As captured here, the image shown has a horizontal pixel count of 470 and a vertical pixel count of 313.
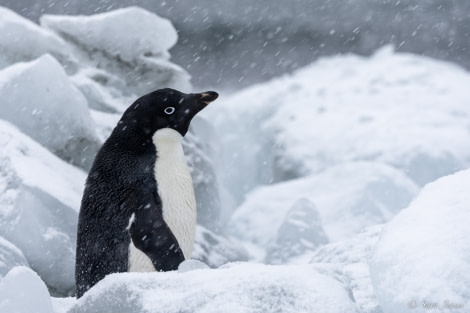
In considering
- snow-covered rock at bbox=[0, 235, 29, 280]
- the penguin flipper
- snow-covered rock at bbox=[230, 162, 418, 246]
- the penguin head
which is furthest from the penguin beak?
snow-covered rock at bbox=[230, 162, 418, 246]

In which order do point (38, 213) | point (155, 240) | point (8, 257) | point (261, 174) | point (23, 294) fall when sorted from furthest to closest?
point (261, 174) < point (38, 213) < point (8, 257) < point (155, 240) < point (23, 294)

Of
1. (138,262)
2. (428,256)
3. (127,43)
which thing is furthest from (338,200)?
(428,256)

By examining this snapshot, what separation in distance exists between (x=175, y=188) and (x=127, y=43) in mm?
2072

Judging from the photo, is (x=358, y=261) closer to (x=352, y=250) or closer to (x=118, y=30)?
(x=352, y=250)

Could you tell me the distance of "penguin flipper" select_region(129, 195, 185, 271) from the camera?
6.77 ft

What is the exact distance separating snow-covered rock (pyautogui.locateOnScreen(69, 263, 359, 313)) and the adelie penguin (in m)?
0.55

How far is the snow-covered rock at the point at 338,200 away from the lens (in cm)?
458

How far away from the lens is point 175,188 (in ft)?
7.43

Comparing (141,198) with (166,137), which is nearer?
(141,198)

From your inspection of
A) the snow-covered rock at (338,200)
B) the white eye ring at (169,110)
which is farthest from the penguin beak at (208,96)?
the snow-covered rock at (338,200)

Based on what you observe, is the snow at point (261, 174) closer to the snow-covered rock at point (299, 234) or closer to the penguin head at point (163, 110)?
the snow-covered rock at point (299, 234)

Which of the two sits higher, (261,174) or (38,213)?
(38,213)

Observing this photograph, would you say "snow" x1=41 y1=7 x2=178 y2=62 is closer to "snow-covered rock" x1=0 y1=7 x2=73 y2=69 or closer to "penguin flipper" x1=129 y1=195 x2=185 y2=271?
"snow-covered rock" x1=0 y1=7 x2=73 y2=69

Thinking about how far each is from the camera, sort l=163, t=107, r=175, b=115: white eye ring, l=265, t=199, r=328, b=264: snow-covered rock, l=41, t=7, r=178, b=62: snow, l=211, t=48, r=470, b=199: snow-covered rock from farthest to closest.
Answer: l=211, t=48, r=470, b=199: snow-covered rock < l=41, t=7, r=178, b=62: snow < l=265, t=199, r=328, b=264: snow-covered rock < l=163, t=107, r=175, b=115: white eye ring
